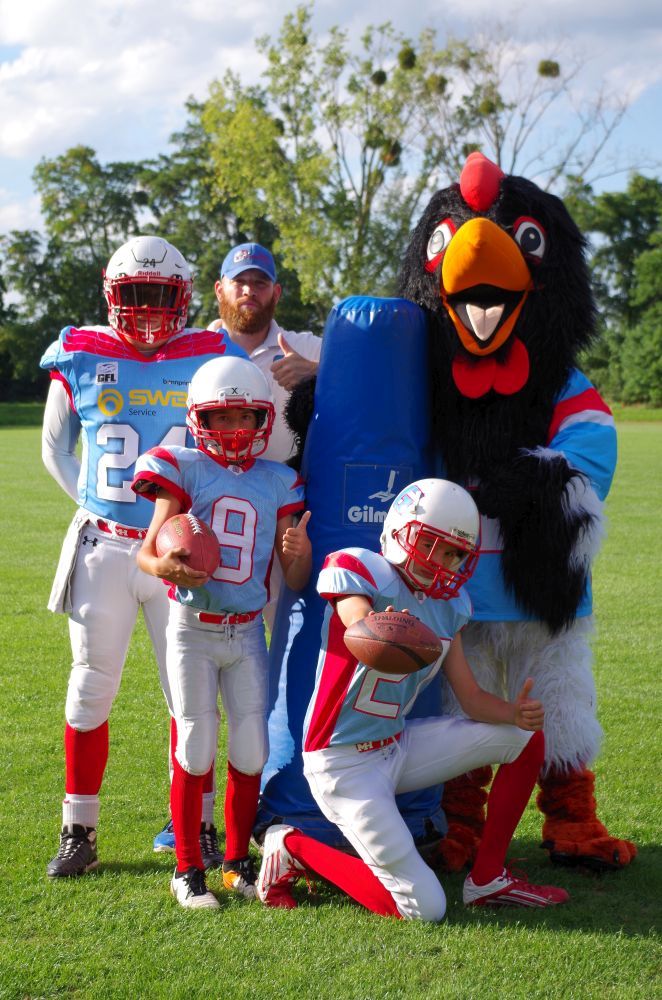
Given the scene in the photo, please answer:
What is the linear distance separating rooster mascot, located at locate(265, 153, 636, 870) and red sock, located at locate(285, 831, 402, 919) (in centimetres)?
30

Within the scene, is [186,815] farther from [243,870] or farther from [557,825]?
[557,825]

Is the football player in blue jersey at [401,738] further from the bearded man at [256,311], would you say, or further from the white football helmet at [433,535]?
the bearded man at [256,311]

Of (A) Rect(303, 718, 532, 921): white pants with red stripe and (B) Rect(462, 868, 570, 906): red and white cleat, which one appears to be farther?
(B) Rect(462, 868, 570, 906): red and white cleat

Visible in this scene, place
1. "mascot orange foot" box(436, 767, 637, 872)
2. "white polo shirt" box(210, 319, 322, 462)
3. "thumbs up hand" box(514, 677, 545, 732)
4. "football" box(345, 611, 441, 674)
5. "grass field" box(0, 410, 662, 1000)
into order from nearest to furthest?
1. "grass field" box(0, 410, 662, 1000)
2. "football" box(345, 611, 441, 674)
3. "thumbs up hand" box(514, 677, 545, 732)
4. "mascot orange foot" box(436, 767, 637, 872)
5. "white polo shirt" box(210, 319, 322, 462)

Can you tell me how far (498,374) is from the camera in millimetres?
3520

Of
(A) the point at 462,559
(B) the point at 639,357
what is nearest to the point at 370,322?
(A) the point at 462,559

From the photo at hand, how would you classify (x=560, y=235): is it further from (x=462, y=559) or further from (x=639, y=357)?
(x=639, y=357)

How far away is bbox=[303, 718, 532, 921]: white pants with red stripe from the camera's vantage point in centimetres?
301

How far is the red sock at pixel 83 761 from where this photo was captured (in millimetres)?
3455

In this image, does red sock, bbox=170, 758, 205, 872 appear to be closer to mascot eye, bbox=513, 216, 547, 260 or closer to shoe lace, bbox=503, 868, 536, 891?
shoe lace, bbox=503, 868, 536, 891

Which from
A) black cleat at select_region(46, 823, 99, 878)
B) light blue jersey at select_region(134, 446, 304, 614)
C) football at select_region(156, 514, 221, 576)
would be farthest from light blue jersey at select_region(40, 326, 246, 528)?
black cleat at select_region(46, 823, 99, 878)

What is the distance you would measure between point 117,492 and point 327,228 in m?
25.1

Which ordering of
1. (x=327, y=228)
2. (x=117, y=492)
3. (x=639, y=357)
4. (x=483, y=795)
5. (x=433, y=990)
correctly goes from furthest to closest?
1. (x=639, y=357)
2. (x=327, y=228)
3. (x=483, y=795)
4. (x=117, y=492)
5. (x=433, y=990)

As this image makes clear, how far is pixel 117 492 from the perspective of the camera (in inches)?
135
